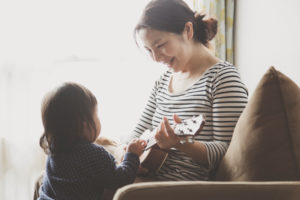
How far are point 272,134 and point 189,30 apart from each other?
0.58 m

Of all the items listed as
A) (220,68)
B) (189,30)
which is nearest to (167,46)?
(189,30)

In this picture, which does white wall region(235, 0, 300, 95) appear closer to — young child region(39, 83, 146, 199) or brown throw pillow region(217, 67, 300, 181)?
brown throw pillow region(217, 67, 300, 181)

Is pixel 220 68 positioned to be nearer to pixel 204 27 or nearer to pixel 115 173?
pixel 204 27

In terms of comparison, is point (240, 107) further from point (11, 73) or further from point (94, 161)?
point (11, 73)

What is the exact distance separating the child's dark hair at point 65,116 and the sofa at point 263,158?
37 centimetres

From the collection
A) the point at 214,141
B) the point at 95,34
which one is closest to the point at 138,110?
the point at 95,34

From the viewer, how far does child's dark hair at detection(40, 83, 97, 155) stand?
1090mm

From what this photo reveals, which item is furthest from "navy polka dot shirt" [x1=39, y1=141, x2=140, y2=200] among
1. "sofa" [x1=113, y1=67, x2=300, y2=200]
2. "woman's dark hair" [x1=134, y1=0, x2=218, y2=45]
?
"woman's dark hair" [x1=134, y1=0, x2=218, y2=45]

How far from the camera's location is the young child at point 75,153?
107 centimetres

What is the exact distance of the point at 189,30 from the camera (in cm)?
130

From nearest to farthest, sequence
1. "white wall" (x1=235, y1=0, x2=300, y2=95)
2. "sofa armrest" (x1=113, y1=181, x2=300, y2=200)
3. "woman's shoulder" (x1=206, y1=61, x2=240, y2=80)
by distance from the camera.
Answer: "sofa armrest" (x1=113, y1=181, x2=300, y2=200)
"woman's shoulder" (x1=206, y1=61, x2=240, y2=80)
"white wall" (x1=235, y1=0, x2=300, y2=95)

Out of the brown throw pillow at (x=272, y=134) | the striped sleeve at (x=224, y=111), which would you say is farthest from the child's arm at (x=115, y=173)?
the brown throw pillow at (x=272, y=134)

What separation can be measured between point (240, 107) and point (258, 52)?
76 centimetres

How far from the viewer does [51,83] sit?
2.09 m
